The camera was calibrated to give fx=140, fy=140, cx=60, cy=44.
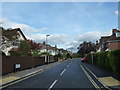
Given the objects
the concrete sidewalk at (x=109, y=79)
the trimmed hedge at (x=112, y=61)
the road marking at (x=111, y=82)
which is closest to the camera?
the concrete sidewalk at (x=109, y=79)

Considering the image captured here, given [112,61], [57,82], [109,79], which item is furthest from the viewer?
[112,61]

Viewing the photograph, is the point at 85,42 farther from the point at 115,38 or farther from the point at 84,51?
the point at 115,38

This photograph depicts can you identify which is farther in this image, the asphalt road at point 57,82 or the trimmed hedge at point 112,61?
the trimmed hedge at point 112,61

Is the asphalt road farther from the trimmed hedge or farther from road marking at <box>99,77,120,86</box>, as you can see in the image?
the trimmed hedge

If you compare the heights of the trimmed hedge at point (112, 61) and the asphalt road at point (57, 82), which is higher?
the trimmed hedge at point (112, 61)

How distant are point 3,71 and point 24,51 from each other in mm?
16855

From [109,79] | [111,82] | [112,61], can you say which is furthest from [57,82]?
[112,61]

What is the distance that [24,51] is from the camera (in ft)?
99.3

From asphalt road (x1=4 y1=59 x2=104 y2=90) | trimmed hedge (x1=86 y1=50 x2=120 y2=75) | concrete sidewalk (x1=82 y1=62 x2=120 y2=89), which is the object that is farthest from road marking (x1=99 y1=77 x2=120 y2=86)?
trimmed hedge (x1=86 y1=50 x2=120 y2=75)

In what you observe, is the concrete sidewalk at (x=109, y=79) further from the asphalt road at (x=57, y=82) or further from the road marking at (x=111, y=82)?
the asphalt road at (x=57, y=82)

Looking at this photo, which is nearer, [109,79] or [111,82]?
[111,82]

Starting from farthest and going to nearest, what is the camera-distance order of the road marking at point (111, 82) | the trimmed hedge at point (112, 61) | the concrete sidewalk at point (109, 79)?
the trimmed hedge at point (112, 61) < the road marking at point (111, 82) < the concrete sidewalk at point (109, 79)

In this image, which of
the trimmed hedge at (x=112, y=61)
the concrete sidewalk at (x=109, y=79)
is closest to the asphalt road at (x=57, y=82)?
the concrete sidewalk at (x=109, y=79)

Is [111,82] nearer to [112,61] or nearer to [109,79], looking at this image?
[109,79]
